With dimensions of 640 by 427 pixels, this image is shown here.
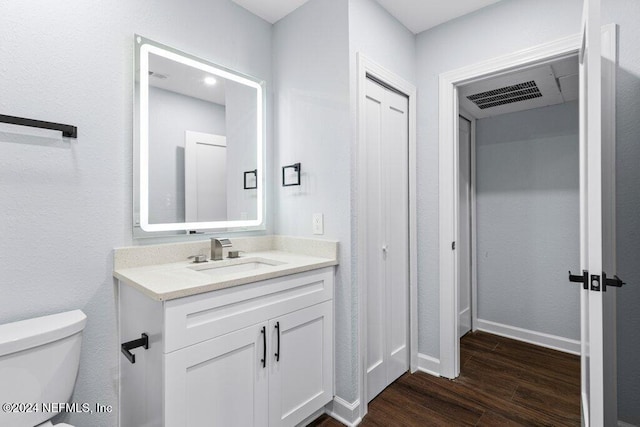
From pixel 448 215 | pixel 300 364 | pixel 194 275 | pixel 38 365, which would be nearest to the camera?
pixel 38 365

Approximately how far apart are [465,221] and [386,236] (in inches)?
53.7

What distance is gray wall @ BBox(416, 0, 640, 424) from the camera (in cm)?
158

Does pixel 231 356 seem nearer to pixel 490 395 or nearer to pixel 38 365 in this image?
pixel 38 365

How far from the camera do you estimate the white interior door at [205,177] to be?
5.83 feet

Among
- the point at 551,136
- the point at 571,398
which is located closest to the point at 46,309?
the point at 571,398

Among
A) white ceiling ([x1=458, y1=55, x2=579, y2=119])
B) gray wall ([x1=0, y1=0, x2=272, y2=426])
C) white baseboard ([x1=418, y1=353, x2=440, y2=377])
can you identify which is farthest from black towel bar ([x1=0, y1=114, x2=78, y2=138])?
white baseboard ([x1=418, y1=353, x2=440, y2=377])

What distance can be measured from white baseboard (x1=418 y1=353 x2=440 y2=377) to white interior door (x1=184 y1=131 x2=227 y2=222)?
1741 mm

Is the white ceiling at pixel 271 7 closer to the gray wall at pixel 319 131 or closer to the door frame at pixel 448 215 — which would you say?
the gray wall at pixel 319 131

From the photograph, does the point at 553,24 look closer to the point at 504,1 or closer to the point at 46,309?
the point at 504,1

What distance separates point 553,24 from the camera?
180cm

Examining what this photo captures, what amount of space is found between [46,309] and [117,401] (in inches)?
21.5

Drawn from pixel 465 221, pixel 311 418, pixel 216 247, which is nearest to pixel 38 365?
pixel 216 247

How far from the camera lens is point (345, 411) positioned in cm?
177

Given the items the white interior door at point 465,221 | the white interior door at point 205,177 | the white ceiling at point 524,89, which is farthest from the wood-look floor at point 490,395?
the white ceiling at point 524,89
